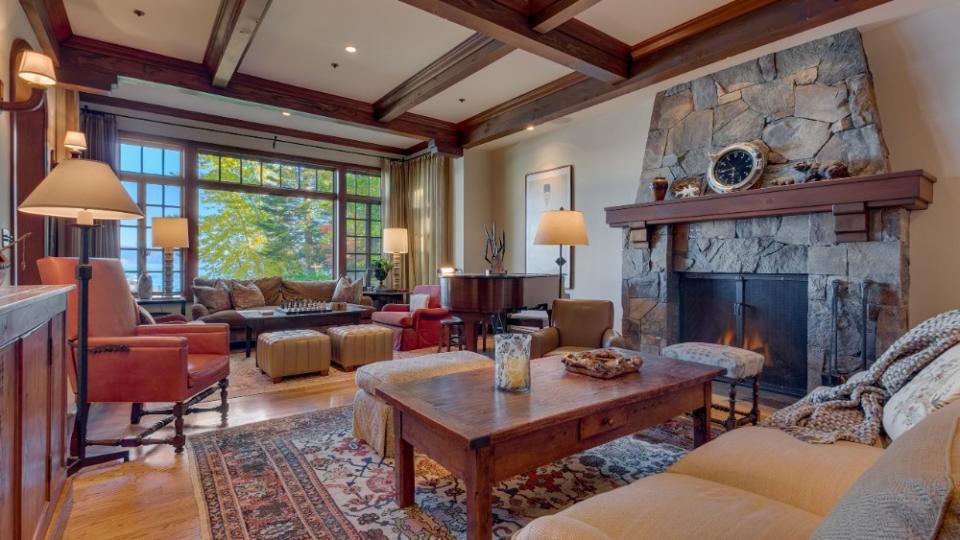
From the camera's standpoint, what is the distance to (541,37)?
11.2 ft

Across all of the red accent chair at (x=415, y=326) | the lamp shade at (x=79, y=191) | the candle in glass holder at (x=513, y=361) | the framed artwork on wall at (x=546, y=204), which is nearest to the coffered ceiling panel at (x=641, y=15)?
the framed artwork on wall at (x=546, y=204)

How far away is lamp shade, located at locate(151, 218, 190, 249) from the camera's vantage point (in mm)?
5195

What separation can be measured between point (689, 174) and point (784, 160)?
30.3 inches

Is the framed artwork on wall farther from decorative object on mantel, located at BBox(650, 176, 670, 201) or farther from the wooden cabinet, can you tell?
the wooden cabinet

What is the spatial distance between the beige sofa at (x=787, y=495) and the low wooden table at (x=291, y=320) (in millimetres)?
4123

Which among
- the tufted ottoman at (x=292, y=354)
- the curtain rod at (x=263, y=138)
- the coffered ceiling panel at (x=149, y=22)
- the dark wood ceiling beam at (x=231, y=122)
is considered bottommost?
the tufted ottoman at (x=292, y=354)

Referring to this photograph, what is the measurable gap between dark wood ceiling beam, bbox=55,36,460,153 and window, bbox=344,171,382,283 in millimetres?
1964

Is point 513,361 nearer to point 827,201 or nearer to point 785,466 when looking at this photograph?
point 785,466

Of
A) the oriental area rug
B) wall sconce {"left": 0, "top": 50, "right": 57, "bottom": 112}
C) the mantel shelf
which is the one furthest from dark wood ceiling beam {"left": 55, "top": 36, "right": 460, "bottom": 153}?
the oriental area rug

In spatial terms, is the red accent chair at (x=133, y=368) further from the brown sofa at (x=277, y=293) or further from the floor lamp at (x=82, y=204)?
the brown sofa at (x=277, y=293)

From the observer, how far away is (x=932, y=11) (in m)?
3.12

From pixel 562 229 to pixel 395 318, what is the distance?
8.58 ft

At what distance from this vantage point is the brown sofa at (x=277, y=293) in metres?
5.46

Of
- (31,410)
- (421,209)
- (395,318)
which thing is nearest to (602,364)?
(31,410)
